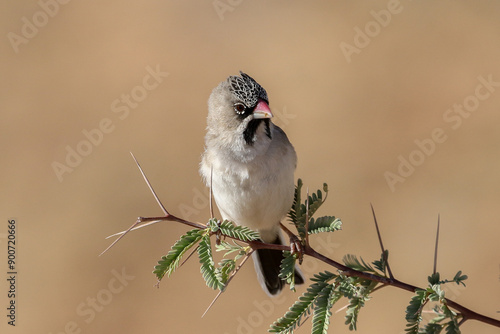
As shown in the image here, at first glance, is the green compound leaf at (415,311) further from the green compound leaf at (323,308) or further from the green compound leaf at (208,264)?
the green compound leaf at (208,264)

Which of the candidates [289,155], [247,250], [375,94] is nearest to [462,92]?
[375,94]

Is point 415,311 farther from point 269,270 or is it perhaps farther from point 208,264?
point 269,270

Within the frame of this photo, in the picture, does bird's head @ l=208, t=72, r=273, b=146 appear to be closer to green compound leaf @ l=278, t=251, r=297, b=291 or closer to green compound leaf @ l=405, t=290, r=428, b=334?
green compound leaf @ l=278, t=251, r=297, b=291

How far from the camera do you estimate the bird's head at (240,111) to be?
4793 mm

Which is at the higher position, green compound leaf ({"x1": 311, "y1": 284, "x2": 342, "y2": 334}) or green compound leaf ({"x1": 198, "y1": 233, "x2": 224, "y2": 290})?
green compound leaf ({"x1": 198, "y1": 233, "x2": 224, "y2": 290})

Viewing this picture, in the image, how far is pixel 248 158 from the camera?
16.3ft

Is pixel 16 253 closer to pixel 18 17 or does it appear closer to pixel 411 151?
pixel 18 17

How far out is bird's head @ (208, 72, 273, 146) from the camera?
189 inches

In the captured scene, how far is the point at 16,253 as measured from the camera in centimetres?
1064

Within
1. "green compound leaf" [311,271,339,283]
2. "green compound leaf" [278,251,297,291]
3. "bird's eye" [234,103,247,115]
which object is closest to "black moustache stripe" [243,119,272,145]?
"bird's eye" [234,103,247,115]

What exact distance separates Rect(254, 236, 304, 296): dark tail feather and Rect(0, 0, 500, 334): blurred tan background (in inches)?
136

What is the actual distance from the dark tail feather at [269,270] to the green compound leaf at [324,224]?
6.55 feet

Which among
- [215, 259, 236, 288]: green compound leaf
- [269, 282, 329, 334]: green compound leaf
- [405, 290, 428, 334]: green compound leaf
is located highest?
[215, 259, 236, 288]: green compound leaf

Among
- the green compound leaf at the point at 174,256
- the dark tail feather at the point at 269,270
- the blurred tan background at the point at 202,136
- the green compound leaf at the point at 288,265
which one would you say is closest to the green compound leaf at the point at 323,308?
the green compound leaf at the point at 288,265
